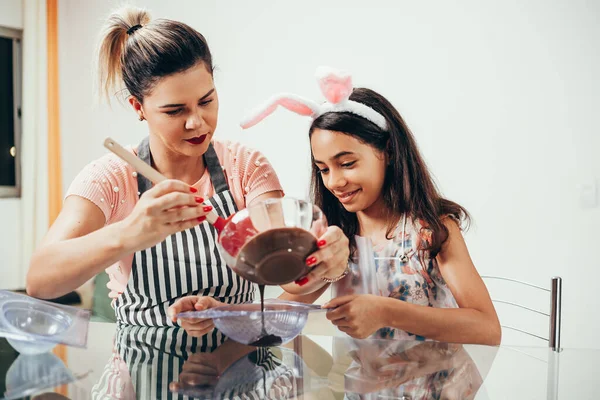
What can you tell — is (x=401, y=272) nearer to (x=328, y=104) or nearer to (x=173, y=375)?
(x=328, y=104)

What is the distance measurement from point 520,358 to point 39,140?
402 centimetres

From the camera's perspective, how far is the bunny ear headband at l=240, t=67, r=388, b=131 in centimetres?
151

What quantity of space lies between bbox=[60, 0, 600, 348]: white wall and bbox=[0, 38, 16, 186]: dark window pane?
2.07m

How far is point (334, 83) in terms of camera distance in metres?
1.52

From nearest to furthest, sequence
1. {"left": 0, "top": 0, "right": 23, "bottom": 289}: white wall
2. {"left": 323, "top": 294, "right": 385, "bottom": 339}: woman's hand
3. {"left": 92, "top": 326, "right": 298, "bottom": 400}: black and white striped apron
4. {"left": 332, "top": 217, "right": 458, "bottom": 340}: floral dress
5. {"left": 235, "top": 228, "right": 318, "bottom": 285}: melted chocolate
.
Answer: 1. {"left": 92, "top": 326, "right": 298, "bottom": 400}: black and white striped apron
2. {"left": 235, "top": 228, "right": 318, "bottom": 285}: melted chocolate
3. {"left": 323, "top": 294, "right": 385, "bottom": 339}: woman's hand
4. {"left": 332, "top": 217, "right": 458, "bottom": 340}: floral dress
5. {"left": 0, "top": 0, "right": 23, "bottom": 289}: white wall

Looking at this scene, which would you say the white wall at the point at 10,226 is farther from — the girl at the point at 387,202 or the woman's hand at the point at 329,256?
the woman's hand at the point at 329,256

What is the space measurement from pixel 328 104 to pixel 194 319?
2.08 feet

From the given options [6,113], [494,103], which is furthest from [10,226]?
[494,103]

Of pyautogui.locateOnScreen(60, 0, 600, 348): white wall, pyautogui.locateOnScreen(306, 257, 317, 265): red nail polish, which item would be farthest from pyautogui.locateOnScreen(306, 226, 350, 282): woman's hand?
pyautogui.locateOnScreen(60, 0, 600, 348): white wall

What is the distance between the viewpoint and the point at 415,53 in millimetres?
2961

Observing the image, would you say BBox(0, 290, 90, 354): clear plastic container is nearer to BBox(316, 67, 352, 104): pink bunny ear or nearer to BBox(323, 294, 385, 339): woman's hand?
BBox(323, 294, 385, 339): woman's hand

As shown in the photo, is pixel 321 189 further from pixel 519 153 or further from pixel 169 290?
pixel 519 153

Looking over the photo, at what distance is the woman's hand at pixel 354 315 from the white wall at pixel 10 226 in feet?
12.2

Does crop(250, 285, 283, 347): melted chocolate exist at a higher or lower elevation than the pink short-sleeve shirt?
lower
